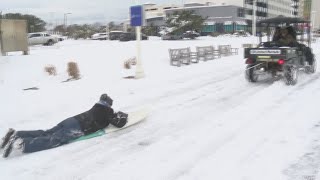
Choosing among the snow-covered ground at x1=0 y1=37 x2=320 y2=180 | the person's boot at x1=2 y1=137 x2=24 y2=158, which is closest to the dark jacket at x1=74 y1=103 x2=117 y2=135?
the snow-covered ground at x1=0 y1=37 x2=320 y2=180

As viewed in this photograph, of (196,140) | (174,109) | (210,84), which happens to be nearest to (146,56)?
(210,84)

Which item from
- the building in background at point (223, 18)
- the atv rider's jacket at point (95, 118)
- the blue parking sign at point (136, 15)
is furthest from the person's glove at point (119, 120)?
the building in background at point (223, 18)

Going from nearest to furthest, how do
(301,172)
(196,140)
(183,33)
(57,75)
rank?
(301,172) < (196,140) < (57,75) < (183,33)

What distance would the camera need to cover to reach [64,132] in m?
7.29

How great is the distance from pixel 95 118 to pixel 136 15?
910 centimetres

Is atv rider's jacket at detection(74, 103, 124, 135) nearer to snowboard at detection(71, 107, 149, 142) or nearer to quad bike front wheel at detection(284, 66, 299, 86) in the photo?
snowboard at detection(71, 107, 149, 142)

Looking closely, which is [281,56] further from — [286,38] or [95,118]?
[95,118]

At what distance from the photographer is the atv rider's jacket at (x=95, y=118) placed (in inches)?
298

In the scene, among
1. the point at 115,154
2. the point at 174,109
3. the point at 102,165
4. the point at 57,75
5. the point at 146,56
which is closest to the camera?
the point at 102,165

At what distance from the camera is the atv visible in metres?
13.0

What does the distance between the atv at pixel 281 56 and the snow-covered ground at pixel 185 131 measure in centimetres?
46

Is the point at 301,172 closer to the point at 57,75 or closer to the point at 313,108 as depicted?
the point at 313,108

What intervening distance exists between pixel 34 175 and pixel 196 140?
9.15ft

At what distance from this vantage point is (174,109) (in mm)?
9961
